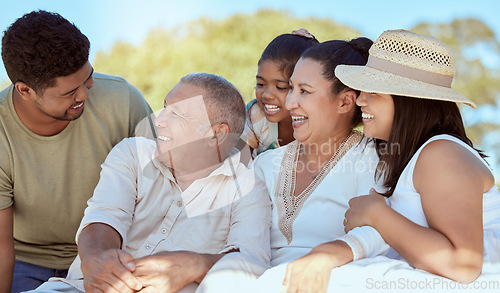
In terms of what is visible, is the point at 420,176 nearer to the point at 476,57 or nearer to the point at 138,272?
the point at 138,272

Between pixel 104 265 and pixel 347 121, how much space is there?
5.09 ft

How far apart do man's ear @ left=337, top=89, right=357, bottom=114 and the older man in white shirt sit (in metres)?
0.57

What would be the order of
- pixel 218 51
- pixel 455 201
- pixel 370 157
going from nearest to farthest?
pixel 455 201 → pixel 370 157 → pixel 218 51

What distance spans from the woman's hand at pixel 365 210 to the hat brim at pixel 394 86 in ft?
1.64

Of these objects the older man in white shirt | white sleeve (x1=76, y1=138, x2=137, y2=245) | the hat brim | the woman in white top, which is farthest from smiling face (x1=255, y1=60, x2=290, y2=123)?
white sleeve (x1=76, y1=138, x2=137, y2=245)

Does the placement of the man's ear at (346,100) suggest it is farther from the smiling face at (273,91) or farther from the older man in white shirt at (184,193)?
the smiling face at (273,91)

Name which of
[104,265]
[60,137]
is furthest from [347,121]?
[60,137]

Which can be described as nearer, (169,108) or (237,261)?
(237,261)

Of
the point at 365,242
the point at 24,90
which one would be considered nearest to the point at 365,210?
the point at 365,242

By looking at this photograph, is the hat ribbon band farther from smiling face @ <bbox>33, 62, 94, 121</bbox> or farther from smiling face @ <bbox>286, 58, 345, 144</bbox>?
smiling face @ <bbox>33, 62, 94, 121</bbox>

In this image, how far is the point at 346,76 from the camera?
9.07 feet

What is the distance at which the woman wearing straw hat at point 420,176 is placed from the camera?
2207 mm

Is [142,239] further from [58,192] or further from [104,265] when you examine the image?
[58,192]

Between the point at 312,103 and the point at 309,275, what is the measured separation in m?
1.12
